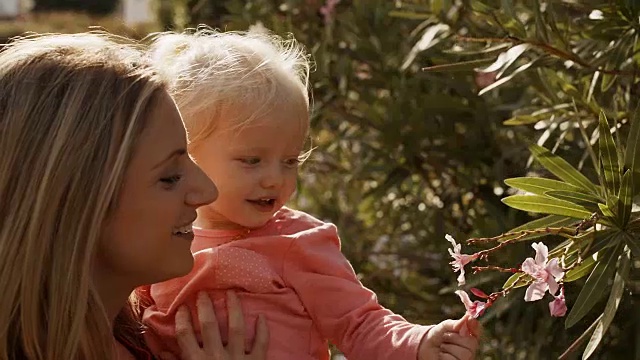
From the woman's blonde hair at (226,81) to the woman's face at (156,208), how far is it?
0.25 metres

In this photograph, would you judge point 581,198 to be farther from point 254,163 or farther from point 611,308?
point 254,163

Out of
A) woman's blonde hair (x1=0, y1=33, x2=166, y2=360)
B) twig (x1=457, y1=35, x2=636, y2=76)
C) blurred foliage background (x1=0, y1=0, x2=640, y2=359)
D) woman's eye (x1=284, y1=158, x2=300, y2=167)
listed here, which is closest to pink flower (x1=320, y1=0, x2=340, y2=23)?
blurred foliage background (x1=0, y1=0, x2=640, y2=359)

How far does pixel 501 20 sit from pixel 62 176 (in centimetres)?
139

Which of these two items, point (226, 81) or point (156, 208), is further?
point (226, 81)

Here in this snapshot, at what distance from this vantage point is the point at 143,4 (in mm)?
21484

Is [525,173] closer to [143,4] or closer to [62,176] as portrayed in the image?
[62,176]

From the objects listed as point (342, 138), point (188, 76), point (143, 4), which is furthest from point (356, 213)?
point (143, 4)

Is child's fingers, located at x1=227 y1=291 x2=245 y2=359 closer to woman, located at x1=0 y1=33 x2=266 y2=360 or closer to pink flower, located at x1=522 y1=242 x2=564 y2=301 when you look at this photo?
woman, located at x1=0 y1=33 x2=266 y2=360

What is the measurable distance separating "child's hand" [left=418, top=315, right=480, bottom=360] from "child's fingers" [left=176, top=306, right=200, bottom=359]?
1.42ft

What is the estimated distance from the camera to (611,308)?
225 cm

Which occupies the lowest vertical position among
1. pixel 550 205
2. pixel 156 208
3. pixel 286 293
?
pixel 286 293

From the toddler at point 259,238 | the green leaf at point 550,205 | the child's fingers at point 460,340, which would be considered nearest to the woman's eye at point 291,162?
the toddler at point 259,238

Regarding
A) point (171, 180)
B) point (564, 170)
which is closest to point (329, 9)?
point (564, 170)

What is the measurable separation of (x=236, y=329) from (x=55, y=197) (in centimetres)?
47
